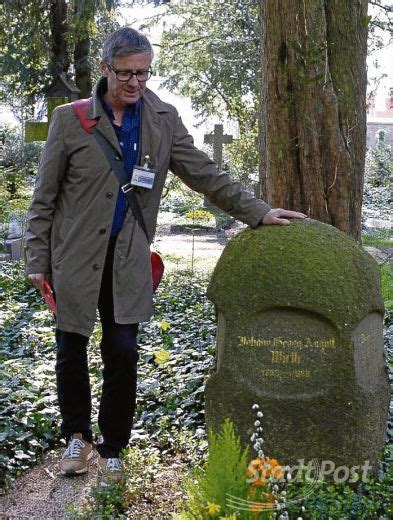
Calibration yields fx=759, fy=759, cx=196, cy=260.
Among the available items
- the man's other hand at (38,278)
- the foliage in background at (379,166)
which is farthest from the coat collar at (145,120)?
the foliage in background at (379,166)

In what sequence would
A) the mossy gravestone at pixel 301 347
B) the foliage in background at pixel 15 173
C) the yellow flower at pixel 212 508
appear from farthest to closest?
the foliage in background at pixel 15 173, the mossy gravestone at pixel 301 347, the yellow flower at pixel 212 508

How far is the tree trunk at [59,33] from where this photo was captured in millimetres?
12445

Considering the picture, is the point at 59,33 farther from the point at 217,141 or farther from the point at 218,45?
the point at 218,45

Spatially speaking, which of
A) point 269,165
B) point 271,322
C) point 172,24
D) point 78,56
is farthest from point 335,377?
point 172,24

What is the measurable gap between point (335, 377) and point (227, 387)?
19.7 inches

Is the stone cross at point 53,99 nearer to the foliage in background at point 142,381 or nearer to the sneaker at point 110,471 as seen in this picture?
the foliage in background at point 142,381

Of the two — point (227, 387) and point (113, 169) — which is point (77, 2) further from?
point (227, 387)

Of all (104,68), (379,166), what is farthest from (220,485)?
(379,166)

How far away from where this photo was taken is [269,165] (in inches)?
186

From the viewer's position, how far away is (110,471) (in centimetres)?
372

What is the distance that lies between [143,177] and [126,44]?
0.61 m

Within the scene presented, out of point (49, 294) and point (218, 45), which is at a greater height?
point (218, 45)

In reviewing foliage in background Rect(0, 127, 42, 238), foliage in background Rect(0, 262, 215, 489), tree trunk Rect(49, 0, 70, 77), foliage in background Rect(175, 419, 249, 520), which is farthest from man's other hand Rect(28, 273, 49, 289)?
tree trunk Rect(49, 0, 70, 77)

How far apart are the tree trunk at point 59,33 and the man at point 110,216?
8.54 m
